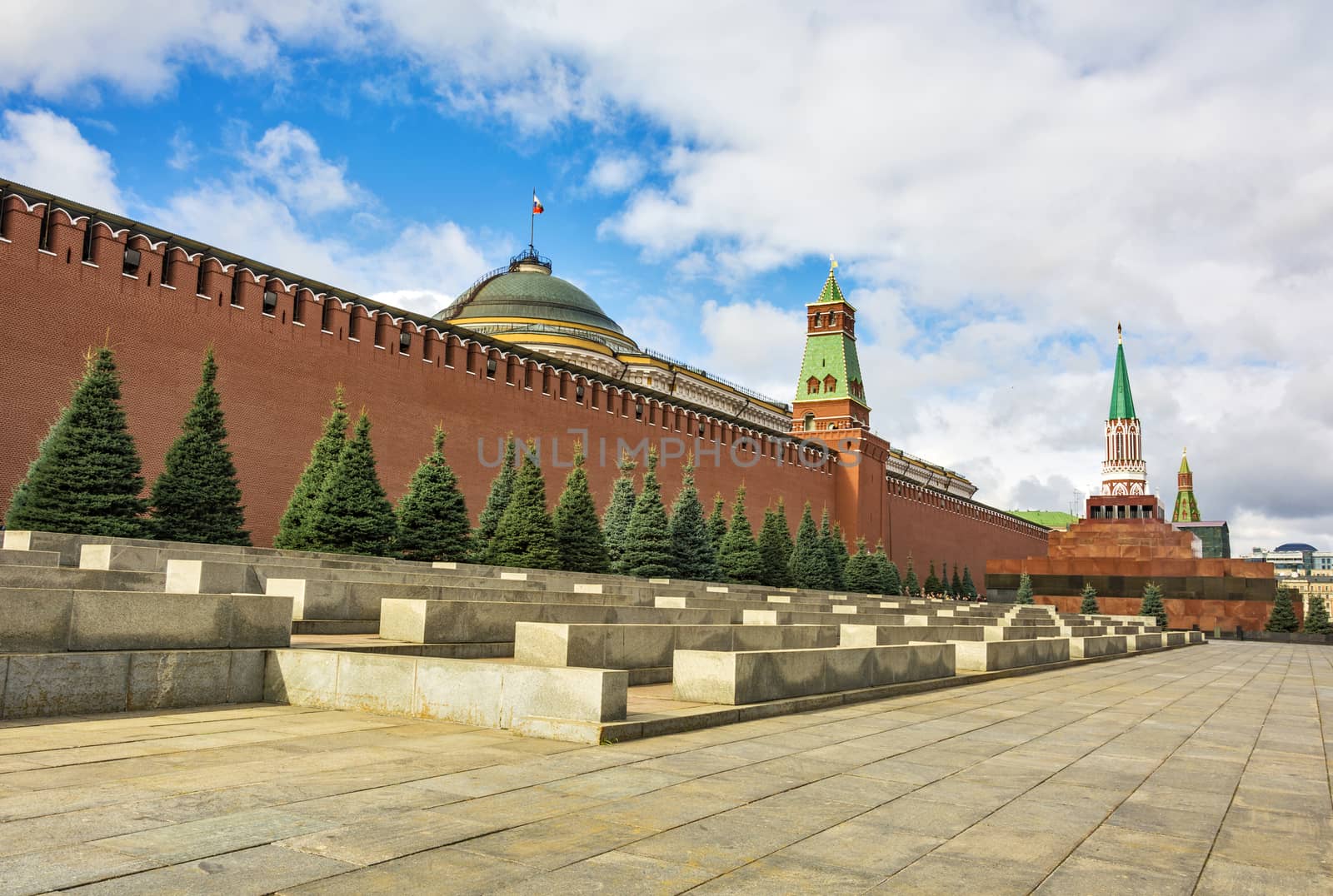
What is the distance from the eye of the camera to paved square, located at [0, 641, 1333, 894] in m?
2.79

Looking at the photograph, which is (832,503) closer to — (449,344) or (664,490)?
(664,490)

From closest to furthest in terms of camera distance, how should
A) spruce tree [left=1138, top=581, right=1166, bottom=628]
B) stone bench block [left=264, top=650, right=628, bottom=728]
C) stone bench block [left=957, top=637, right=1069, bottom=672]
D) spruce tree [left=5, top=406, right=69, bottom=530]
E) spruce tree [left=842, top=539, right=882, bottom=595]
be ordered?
1. stone bench block [left=264, top=650, right=628, bottom=728]
2. stone bench block [left=957, top=637, right=1069, bottom=672]
3. spruce tree [left=5, top=406, right=69, bottom=530]
4. spruce tree [left=1138, top=581, right=1166, bottom=628]
5. spruce tree [left=842, top=539, right=882, bottom=595]

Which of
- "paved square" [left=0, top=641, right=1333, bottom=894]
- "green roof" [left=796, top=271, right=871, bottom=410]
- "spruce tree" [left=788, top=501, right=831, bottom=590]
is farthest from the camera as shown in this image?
"green roof" [left=796, top=271, right=871, bottom=410]

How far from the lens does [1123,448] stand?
65.3m

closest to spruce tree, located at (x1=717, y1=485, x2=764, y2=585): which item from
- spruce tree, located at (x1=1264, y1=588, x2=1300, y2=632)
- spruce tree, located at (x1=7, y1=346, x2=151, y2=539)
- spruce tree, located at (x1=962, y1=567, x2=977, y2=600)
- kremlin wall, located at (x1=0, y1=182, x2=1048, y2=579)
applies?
kremlin wall, located at (x1=0, y1=182, x2=1048, y2=579)

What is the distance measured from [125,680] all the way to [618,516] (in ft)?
67.8

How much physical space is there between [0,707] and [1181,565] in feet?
128

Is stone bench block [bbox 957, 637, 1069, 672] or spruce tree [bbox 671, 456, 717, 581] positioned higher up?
spruce tree [bbox 671, 456, 717, 581]

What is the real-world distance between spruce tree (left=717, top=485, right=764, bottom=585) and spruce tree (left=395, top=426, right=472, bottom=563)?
31.1 feet

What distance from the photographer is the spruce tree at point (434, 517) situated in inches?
753

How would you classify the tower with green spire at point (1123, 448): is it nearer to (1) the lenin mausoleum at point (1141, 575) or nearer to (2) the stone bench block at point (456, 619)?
(1) the lenin mausoleum at point (1141, 575)

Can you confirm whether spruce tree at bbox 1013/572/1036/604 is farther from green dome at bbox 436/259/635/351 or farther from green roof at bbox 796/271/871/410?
green dome at bbox 436/259/635/351

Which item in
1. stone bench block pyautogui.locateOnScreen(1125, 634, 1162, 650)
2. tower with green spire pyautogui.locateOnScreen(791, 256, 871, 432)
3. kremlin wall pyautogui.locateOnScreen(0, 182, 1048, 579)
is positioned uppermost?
tower with green spire pyautogui.locateOnScreen(791, 256, 871, 432)

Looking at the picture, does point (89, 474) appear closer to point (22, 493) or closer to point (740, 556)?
point (22, 493)
